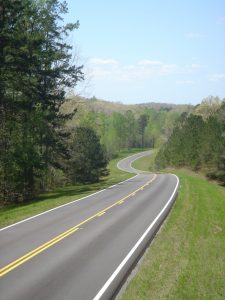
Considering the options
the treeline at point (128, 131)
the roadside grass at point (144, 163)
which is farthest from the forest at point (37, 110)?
the treeline at point (128, 131)

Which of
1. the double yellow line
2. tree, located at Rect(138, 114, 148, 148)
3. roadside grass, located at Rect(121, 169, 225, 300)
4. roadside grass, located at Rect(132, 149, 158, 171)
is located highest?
tree, located at Rect(138, 114, 148, 148)

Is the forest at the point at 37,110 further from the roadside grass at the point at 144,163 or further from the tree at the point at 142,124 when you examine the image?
the tree at the point at 142,124

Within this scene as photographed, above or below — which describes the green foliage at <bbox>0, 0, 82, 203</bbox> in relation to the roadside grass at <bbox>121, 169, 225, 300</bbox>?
above

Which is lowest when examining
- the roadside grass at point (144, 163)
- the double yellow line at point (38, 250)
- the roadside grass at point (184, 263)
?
the roadside grass at point (144, 163)

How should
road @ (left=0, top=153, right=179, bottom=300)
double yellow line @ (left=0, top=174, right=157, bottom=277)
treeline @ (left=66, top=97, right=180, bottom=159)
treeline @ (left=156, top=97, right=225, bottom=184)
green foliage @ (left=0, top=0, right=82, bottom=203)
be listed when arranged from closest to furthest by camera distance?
road @ (left=0, top=153, right=179, bottom=300) < double yellow line @ (left=0, top=174, right=157, bottom=277) < green foliage @ (left=0, top=0, right=82, bottom=203) < treeline @ (left=156, top=97, right=225, bottom=184) < treeline @ (left=66, top=97, right=180, bottom=159)

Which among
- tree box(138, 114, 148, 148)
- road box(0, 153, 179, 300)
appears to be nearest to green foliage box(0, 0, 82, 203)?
road box(0, 153, 179, 300)

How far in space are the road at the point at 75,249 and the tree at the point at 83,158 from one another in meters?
28.4

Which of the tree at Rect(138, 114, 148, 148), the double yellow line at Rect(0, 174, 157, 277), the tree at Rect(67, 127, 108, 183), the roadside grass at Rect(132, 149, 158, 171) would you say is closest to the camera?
the double yellow line at Rect(0, 174, 157, 277)

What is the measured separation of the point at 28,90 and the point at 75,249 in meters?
22.8

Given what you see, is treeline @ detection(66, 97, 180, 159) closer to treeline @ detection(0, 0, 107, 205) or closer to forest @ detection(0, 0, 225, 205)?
forest @ detection(0, 0, 225, 205)

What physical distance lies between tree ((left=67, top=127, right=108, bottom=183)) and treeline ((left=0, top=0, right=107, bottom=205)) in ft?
33.4

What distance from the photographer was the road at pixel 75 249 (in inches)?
424

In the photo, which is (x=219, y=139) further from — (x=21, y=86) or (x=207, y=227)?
(x=207, y=227)

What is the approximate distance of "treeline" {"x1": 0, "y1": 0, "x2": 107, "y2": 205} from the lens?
30141 mm
